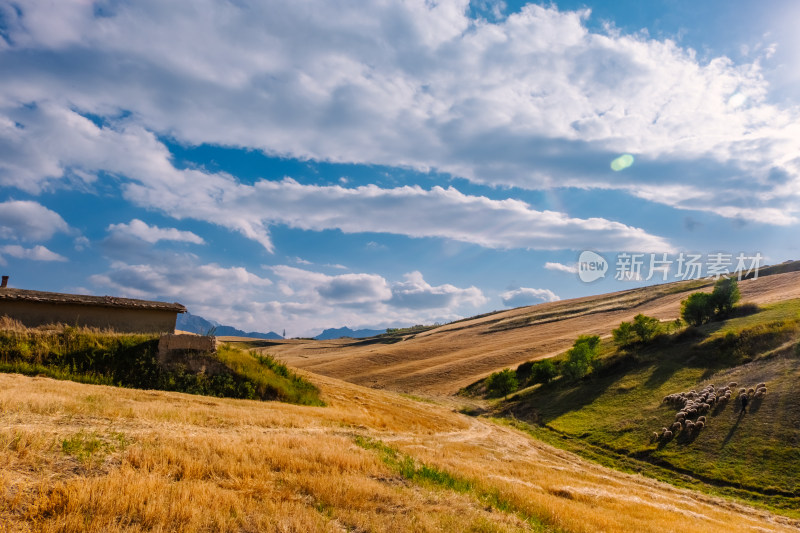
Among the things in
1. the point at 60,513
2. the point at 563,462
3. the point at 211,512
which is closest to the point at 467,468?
the point at 211,512

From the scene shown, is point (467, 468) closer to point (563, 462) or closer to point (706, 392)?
point (563, 462)

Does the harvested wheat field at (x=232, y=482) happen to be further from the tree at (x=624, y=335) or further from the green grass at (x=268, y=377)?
the tree at (x=624, y=335)

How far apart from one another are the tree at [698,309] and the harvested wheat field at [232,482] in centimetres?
6087

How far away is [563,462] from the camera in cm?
3266

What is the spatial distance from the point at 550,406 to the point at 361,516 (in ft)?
177

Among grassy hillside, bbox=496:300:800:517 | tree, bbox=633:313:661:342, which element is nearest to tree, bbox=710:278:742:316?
grassy hillside, bbox=496:300:800:517

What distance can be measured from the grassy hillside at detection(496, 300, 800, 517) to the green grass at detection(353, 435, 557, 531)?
82.8ft

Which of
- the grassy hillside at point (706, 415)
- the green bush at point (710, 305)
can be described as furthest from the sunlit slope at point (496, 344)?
the grassy hillside at point (706, 415)

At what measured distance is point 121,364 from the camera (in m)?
29.5

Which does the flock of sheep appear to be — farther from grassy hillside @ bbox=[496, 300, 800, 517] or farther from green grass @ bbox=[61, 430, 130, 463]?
green grass @ bbox=[61, 430, 130, 463]

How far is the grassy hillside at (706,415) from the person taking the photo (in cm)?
3145

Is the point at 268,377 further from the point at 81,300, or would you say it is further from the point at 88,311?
the point at 81,300

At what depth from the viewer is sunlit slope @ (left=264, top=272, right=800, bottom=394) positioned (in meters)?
89.1

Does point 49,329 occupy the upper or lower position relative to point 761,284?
lower
